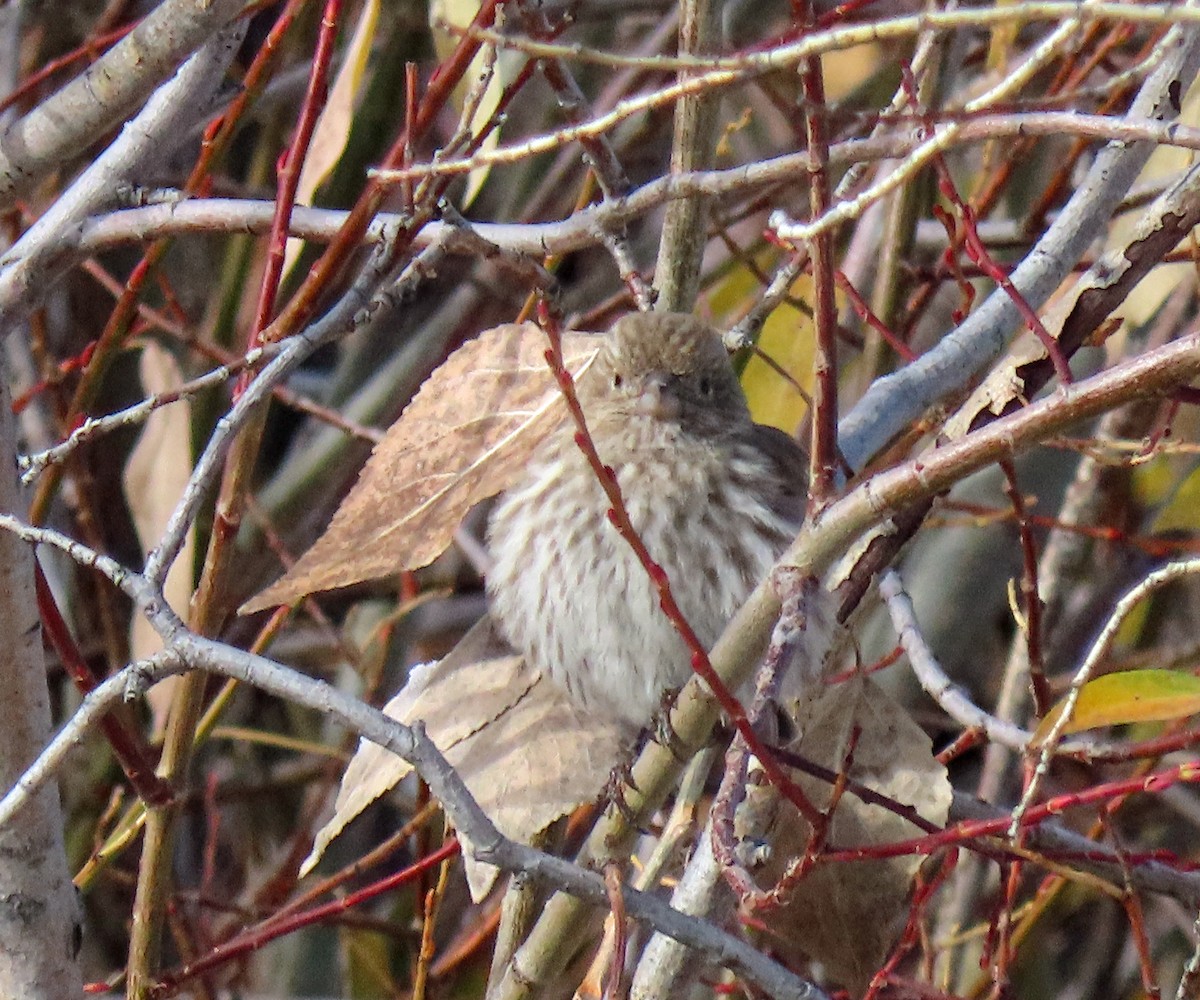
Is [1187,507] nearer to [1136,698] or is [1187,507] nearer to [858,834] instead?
[858,834]

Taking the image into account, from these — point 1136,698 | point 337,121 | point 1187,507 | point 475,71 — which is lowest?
point 1136,698

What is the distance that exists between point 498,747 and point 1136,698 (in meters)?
1.24

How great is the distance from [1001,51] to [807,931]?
8.42 feet

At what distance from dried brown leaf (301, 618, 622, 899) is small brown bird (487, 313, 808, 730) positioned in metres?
0.13

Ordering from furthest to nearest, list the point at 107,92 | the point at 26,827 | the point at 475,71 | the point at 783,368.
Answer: the point at 783,368 → the point at 475,71 → the point at 26,827 → the point at 107,92

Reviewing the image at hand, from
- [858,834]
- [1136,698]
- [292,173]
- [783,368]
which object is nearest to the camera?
[1136,698]

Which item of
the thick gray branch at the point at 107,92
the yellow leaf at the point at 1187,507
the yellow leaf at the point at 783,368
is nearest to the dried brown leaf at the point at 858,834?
the yellow leaf at the point at 783,368

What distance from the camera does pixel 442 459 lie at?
2.82 meters

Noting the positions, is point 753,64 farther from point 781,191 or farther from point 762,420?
point 781,191

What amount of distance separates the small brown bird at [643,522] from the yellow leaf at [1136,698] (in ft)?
3.77

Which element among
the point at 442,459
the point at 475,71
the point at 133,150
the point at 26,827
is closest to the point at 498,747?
the point at 442,459

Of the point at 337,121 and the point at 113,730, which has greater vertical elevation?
the point at 337,121

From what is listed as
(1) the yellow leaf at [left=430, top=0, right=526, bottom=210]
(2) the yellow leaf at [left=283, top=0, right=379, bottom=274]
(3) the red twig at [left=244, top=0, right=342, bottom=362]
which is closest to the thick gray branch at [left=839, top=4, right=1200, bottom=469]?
(1) the yellow leaf at [left=430, top=0, right=526, bottom=210]

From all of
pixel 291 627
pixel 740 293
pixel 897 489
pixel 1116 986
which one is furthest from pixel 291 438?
pixel 897 489
